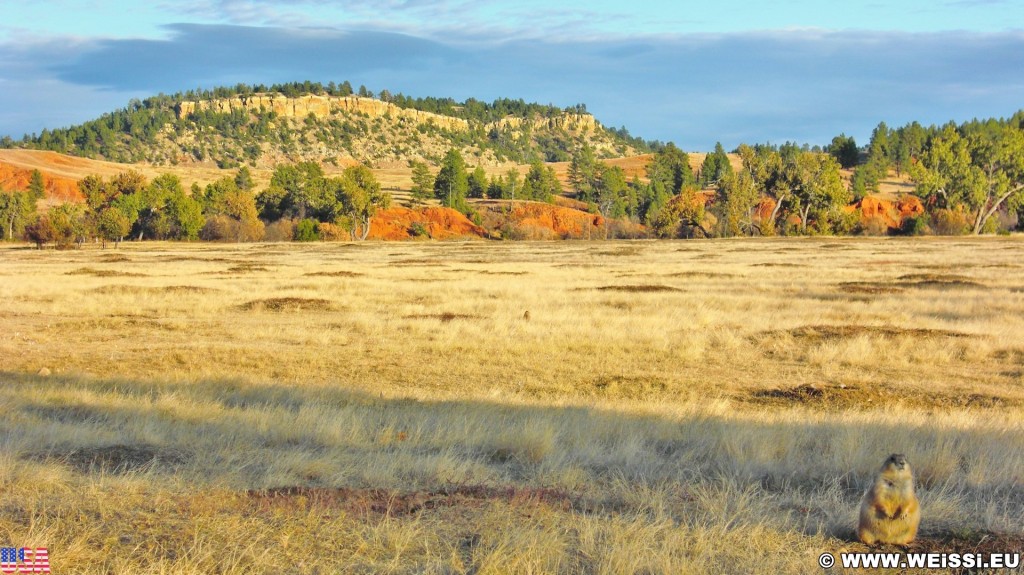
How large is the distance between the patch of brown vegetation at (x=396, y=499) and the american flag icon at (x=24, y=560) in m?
1.31

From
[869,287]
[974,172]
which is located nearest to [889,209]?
[974,172]

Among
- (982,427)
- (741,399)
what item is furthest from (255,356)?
(982,427)

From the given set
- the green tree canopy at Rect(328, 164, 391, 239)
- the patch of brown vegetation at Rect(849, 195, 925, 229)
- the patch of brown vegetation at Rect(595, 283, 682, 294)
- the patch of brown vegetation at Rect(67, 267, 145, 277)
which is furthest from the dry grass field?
the patch of brown vegetation at Rect(849, 195, 925, 229)

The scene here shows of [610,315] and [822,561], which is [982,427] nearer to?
[822,561]

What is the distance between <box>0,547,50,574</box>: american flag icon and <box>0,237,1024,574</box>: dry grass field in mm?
75

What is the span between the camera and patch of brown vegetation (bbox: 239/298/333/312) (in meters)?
24.0

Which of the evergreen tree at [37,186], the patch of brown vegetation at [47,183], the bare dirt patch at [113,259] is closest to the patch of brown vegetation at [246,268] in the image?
the bare dirt patch at [113,259]

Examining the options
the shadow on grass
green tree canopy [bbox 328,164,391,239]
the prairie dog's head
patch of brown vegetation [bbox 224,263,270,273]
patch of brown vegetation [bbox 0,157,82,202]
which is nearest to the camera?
the prairie dog's head

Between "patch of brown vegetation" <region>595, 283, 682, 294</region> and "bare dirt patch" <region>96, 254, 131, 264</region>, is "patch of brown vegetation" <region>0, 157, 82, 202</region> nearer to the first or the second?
"bare dirt patch" <region>96, 254, 131, 264</region>

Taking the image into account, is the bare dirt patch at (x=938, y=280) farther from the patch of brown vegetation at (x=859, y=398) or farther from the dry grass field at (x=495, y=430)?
the patch of brown vegetation at (x=859, y=398)

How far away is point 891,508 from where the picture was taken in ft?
15.4

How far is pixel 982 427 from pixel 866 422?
1267 mm

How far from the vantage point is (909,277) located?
115ft

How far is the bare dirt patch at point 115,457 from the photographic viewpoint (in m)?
6.80
